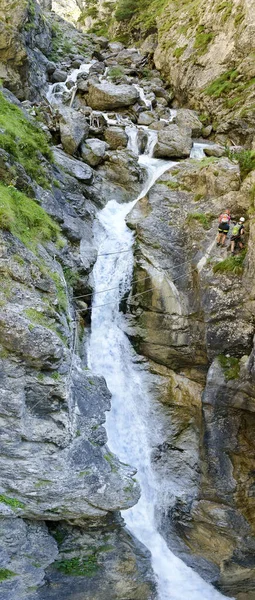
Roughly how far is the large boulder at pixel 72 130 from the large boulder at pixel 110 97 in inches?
262

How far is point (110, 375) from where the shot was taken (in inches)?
563

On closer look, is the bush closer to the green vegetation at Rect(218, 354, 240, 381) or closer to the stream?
the stream

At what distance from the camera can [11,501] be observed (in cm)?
891

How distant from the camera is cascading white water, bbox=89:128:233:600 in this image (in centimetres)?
1217

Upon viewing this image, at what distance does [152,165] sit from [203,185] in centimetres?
473

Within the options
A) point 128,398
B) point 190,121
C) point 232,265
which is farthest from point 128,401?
point 190,121

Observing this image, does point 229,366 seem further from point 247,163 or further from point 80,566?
point 247,163

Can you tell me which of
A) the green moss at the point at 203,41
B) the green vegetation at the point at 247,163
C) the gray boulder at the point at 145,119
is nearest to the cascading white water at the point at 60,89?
the gray boulder at the point at 145,119

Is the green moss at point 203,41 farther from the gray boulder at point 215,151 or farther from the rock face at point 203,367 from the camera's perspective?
the rock face at point 203,367

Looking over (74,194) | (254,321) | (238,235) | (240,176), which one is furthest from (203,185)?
(254,321)

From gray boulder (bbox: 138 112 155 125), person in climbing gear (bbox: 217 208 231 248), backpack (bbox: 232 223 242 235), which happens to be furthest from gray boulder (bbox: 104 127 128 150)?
backpack (bbox: 232 223 242 235)

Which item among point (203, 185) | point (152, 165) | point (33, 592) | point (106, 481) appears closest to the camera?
point (33, 592)

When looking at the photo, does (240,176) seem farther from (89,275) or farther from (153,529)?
(153,529)

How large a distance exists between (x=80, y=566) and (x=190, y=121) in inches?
914
